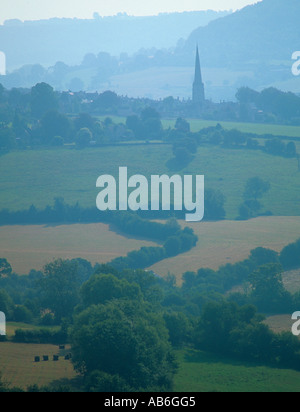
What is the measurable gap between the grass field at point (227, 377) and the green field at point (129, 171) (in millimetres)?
31280

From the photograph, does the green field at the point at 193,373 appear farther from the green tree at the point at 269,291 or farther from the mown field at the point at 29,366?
the green tree at the point at 269,291

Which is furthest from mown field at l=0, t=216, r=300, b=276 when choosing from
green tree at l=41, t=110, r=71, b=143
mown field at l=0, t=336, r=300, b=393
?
green tree at l=41, t=110, r=71, b=143

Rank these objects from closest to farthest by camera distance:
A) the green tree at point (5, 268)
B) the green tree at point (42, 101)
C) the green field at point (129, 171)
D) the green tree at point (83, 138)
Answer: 1. the green tree at point (5, 268)
2. the green field at point (129, 171)
3. the green tree at point (83, 138)
4. the green tree at point (42, 101)

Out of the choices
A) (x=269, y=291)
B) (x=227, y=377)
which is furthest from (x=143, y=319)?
(x=269, y=291)

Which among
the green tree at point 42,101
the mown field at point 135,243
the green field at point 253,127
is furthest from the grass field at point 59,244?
the green tree at point 42,101

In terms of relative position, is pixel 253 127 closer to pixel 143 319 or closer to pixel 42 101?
pixel 42 101

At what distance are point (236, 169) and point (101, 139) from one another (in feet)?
53.5

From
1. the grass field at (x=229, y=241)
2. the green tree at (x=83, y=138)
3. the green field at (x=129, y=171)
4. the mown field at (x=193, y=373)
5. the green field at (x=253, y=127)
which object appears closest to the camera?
the mown field at (x=193, y=373)

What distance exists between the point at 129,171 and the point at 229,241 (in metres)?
20.4

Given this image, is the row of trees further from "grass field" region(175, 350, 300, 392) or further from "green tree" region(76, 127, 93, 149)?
"grass field" region(175, 350, 300, 392)

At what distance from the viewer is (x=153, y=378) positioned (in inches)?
1072

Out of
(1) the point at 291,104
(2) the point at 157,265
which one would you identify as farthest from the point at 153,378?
(1) the point at 291,104

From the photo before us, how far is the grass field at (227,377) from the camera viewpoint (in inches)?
1113

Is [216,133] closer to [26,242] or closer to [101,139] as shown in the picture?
[101,139]
